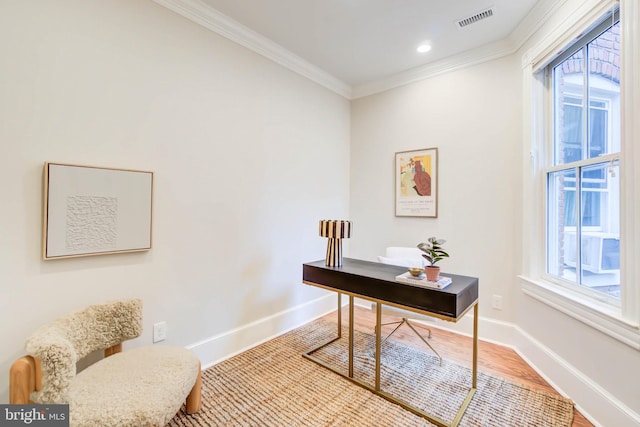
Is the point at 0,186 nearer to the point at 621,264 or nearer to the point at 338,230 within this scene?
the point at 338,230

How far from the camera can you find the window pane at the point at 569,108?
2.05 m

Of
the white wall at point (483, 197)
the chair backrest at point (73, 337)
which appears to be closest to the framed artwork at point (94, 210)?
the chair backrest at point (73, 337)

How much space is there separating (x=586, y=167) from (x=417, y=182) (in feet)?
4.77

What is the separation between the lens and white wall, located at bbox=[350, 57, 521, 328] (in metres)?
2.68

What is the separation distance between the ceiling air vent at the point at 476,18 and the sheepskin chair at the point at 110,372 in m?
3.20

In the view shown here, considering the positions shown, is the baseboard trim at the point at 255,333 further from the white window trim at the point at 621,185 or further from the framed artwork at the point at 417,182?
the white window trim at the point at 621,185

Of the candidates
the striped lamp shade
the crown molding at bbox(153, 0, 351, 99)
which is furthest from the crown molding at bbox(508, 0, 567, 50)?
the striped lamp shade

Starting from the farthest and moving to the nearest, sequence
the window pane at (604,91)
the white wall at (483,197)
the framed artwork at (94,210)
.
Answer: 1. the white wall at (483,197)
2. the window pane at (604,91)
3. the framed artwork at (94,210)

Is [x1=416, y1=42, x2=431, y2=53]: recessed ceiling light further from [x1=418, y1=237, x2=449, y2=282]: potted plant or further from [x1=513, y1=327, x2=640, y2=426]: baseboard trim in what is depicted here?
[x1=513, y1=327, x2=640, y2=426]: baseboard trim

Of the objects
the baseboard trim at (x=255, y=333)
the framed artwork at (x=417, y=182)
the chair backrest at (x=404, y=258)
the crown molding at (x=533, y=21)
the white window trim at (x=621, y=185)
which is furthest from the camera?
the framed artwork at (x=417, y=182)

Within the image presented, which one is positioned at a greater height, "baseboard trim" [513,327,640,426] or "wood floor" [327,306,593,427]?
"baseboard trim" [513,327,640,426]

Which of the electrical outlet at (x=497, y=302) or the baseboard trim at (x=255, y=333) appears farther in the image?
the electrical outlet at (x=497, y=302)

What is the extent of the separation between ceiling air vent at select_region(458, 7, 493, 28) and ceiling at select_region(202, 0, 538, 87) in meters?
0.03

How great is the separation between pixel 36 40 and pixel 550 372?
3876 millimetres
